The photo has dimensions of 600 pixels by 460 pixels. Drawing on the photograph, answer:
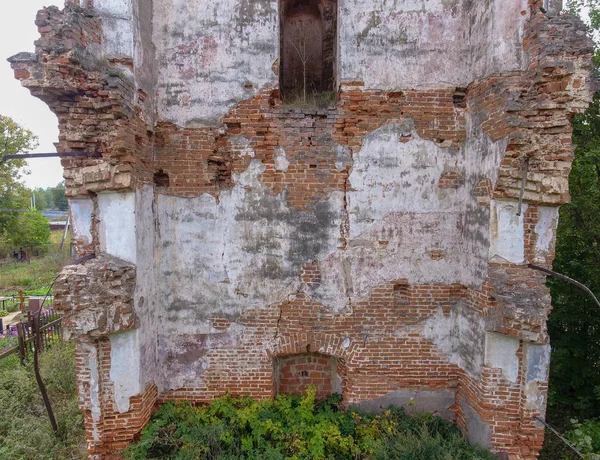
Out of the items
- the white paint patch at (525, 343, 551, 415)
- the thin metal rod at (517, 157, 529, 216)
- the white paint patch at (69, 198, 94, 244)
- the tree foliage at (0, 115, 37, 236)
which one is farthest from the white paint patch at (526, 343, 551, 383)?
the tree foliage at (0, 115, 37, 236)

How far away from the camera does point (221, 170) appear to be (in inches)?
215

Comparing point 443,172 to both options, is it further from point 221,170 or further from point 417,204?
point 221,170

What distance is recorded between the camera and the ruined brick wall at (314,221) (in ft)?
15.9

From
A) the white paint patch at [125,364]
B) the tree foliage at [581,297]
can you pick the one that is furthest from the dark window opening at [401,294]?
the white paint patch at [125,364]

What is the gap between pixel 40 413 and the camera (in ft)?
19.6

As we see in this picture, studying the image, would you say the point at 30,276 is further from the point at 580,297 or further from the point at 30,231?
the point at 580,297

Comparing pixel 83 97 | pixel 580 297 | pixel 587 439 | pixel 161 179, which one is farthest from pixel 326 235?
pixel 580 297

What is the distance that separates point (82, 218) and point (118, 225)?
523mm

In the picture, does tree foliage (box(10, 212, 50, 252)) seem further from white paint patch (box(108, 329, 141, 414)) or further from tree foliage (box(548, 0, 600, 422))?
tree foliage (box(548, 0, 600, 422))

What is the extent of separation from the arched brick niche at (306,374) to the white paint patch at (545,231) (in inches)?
132

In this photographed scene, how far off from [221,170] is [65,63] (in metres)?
2.30

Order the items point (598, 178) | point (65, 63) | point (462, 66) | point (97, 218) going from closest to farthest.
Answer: point (65, 63) < point (97, 218) < point (462, 66) < point (598, 178)

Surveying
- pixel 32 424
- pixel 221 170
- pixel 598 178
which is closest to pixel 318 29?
pixel 221 170

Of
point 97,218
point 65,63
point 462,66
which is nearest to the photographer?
→ point 65,63
